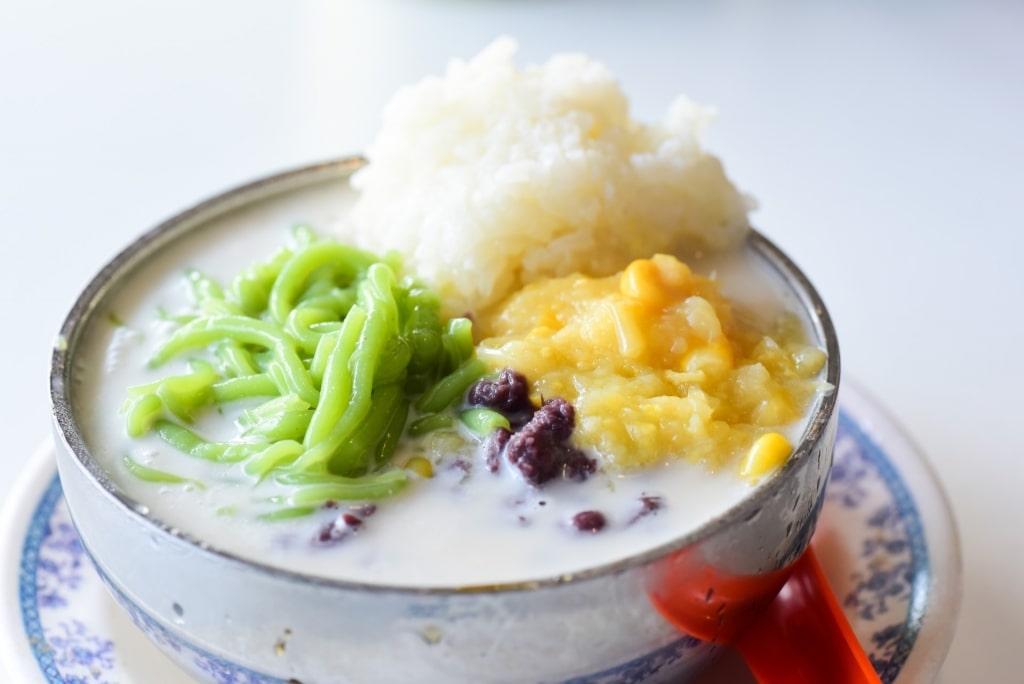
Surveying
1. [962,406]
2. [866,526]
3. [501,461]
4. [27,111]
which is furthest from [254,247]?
[27,111]

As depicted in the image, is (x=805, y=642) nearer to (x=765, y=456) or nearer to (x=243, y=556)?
(x=765, y=456)

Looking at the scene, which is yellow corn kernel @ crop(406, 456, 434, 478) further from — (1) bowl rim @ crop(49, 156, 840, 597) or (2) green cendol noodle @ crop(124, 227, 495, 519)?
(1) bowl rim @ crop(49, 156, 840, 597)

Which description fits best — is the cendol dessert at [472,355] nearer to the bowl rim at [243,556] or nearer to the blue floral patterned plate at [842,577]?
the bowl rim at [243,556]

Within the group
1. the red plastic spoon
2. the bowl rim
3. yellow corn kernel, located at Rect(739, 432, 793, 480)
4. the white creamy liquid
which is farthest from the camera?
the red plastic spoon

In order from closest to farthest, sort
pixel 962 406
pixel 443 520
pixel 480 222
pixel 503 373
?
pixel 443 520 → pixel 503 373 → pixel 480 222 → pixel 962 406

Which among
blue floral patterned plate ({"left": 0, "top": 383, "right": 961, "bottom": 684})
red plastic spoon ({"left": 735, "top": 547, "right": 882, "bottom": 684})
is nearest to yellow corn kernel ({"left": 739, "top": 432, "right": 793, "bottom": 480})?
red plastic spoon ({"left": 735, "top": 547, "right": 882, "bottom": 684})

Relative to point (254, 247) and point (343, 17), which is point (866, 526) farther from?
point (343, 17)
